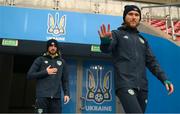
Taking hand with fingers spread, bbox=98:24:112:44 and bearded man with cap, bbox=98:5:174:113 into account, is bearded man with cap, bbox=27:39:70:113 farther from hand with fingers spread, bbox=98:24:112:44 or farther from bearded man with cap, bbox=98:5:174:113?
hand with fingers spread, bbox=98:24:112:44

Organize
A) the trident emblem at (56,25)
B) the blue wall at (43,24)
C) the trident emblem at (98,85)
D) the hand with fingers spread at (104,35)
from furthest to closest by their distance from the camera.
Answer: the trident emblem at (98,85) → the trident emblem at (56,25) → the blue wall at (43,24) → the hand with fingers spread at (104,35)

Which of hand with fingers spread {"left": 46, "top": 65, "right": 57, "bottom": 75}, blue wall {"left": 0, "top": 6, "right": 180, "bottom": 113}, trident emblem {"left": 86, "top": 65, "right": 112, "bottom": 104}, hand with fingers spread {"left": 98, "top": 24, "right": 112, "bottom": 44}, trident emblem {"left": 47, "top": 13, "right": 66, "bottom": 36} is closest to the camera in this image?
hand with fingers spread {"left": 98, "top": 24, "right": 112, "bottom": 44}

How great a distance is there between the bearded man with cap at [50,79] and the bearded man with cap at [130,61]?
186cm

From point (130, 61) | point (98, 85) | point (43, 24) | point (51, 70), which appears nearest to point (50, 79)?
point (51, 70)

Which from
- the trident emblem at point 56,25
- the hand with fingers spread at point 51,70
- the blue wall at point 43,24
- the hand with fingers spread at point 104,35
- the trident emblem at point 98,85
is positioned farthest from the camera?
the trident emblem at point 98,85

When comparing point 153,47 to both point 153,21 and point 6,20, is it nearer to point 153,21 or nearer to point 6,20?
point 153,21

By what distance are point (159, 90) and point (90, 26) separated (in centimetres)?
266

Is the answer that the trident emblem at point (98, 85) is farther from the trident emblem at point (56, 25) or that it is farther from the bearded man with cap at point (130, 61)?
the bearded man with cap at point (130, 61)

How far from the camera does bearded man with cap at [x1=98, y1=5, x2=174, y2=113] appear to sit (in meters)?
4.07

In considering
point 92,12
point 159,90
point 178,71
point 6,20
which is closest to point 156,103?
point 159,90

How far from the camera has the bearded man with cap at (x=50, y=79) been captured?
5.91 meters

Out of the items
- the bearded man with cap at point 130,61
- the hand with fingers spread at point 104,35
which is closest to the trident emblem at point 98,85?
the bearded man with cap at point 130,61

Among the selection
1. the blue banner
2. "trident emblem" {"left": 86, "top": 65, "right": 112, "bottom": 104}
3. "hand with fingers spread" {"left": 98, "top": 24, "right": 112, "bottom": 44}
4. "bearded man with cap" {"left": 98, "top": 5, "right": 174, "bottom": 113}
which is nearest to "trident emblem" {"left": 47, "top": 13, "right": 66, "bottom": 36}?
the blue banner

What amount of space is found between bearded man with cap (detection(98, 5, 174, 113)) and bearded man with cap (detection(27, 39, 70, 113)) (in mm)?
1862
